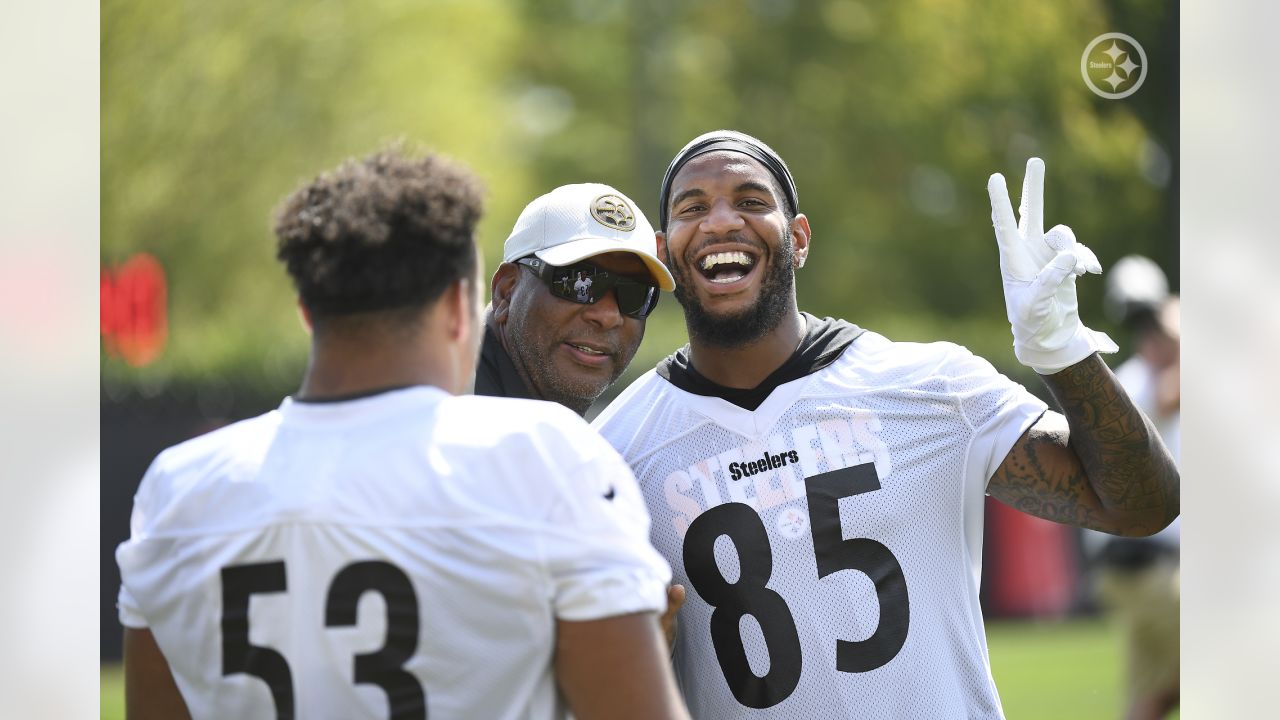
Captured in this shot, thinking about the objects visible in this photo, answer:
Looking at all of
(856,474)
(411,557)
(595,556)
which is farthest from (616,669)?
(856,474)

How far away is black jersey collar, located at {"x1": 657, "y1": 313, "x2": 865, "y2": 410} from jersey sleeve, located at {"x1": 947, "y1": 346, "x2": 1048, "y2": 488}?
291 millimetres

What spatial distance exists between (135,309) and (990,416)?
12.0 meters

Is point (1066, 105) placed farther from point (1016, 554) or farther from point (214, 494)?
point (214, 494)

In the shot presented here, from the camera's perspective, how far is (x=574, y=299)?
132 inches

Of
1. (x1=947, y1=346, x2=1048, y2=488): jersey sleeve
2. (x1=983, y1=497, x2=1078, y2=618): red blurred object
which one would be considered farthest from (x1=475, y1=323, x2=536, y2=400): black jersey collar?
(x1=983, y1=497, x2=1078, y2=618): red blurred object

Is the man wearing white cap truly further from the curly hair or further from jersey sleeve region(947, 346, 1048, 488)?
the curly hair

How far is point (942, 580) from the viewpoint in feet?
9.88

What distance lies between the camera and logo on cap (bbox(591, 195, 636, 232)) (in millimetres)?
3318

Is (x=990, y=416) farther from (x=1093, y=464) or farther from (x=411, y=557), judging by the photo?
(x=411, y=557)

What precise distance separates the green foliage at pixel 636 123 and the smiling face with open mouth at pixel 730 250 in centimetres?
543

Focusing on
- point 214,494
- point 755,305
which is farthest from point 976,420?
point 214,494

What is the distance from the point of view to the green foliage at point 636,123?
14242 millimetres

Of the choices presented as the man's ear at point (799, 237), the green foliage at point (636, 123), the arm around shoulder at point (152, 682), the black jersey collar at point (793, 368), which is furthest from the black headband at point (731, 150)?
the green foliage at point (636, 123)
